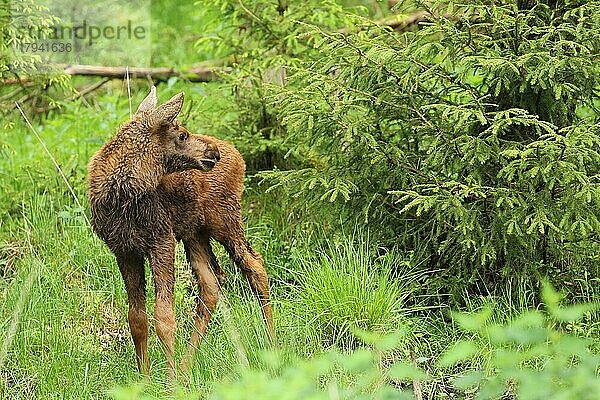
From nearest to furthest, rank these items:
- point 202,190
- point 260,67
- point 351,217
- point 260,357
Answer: point 260,357, point 202,190, point 351,217, point 260,67

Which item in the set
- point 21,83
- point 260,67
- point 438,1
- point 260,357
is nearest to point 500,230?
point 438,1

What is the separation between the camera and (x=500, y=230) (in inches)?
221

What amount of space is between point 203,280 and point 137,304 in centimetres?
46

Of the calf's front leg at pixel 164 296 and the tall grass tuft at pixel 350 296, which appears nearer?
the calf's front leg at pixel 164 296

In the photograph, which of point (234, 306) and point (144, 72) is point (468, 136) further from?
point (144, 72)

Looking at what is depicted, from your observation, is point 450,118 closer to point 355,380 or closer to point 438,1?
point 438,1

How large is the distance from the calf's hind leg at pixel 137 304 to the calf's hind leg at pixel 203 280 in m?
0.28

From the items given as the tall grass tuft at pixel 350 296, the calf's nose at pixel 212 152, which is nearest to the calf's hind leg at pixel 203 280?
the tall grass tuft at pixel 350 296

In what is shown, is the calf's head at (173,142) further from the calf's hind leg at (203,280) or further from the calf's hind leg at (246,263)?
the calf's hind leg at (203,280)

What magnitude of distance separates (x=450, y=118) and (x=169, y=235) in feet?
6.23

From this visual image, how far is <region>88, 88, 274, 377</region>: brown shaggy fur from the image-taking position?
4621 mm

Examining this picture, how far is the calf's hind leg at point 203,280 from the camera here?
5281 millimetres

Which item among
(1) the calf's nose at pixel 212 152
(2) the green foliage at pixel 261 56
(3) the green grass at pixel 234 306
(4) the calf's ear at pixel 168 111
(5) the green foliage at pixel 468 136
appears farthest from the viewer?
(2) the green foliage at pixel 261 56

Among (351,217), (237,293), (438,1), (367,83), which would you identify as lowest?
(237,293)
